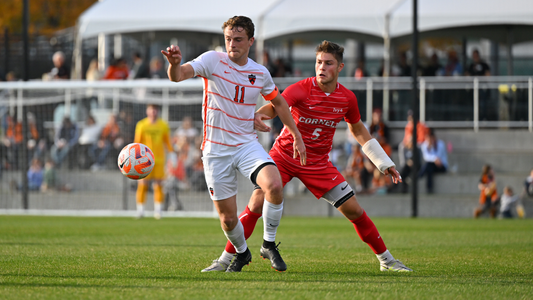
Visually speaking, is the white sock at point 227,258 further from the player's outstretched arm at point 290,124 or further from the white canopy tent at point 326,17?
the white canopy tent at point 326,17

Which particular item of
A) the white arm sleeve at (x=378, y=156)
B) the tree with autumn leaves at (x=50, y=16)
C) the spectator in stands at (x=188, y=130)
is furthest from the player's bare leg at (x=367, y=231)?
the tree with autumn leaves at (x=50, y=16)

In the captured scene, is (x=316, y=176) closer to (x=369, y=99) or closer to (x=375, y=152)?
(x=375, y=152)

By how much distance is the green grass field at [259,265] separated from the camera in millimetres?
5184

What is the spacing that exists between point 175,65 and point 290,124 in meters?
1.26

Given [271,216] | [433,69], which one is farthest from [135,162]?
[433,69]

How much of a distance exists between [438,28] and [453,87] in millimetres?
2860

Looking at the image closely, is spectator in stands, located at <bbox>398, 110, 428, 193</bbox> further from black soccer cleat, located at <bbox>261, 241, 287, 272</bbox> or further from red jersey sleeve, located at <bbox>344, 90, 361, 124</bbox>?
black soccer cleat, located at <bbox>261, 241, 287, 272</bbox>

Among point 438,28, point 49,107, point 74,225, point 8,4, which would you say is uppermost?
point 8,4

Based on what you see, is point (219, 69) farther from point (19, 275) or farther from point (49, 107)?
point (49, 107)

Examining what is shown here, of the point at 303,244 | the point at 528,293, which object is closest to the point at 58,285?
the point at 528,293

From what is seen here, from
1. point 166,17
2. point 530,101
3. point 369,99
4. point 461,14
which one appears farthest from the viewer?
point 166,17

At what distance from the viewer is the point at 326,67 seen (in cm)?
674

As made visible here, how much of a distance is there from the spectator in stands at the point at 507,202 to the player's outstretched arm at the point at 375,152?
1003 centimetres

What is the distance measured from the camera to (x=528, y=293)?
17.2 feet
